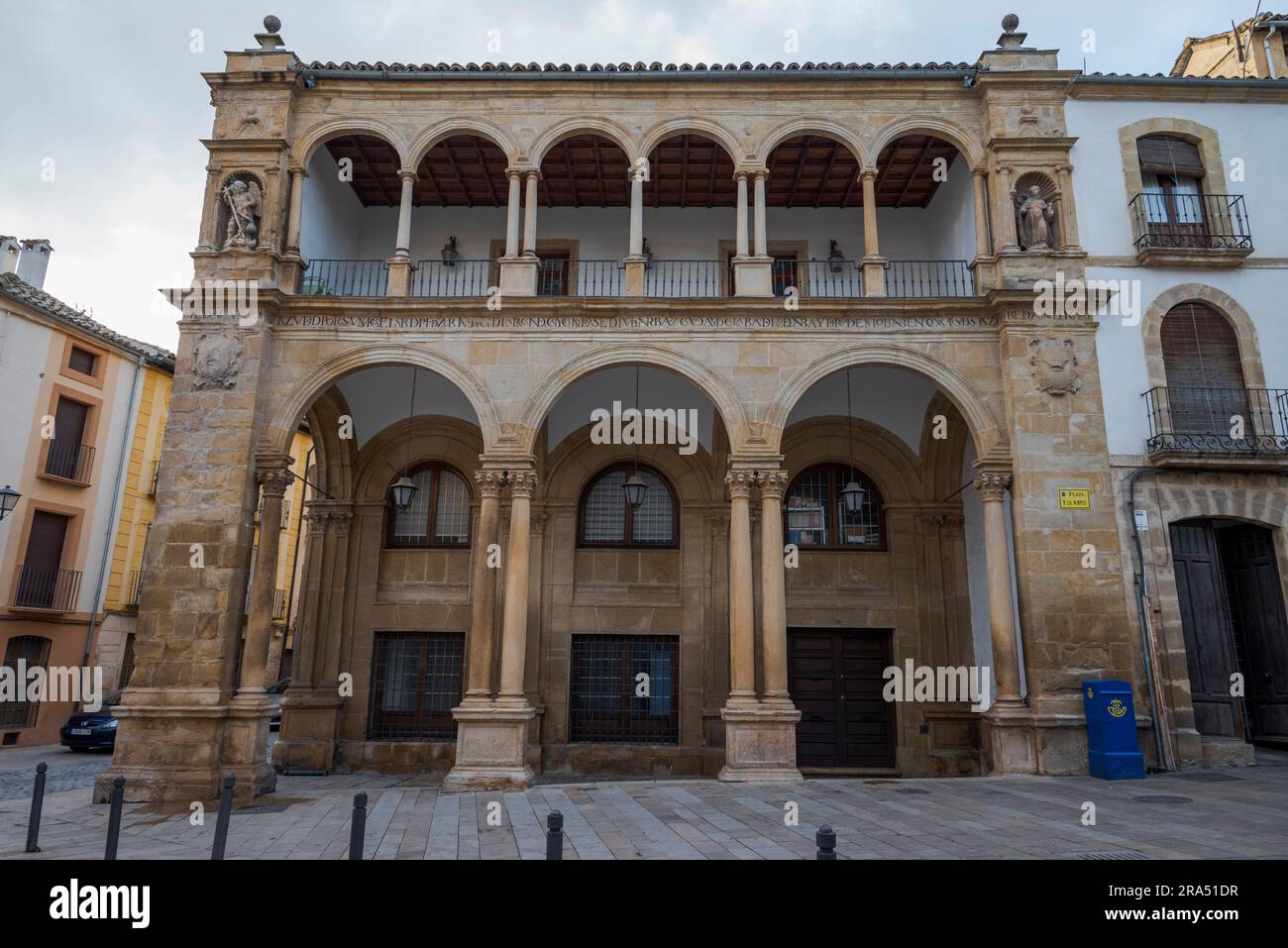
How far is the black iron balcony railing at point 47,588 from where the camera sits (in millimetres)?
19781

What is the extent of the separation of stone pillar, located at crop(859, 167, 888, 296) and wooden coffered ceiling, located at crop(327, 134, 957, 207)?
1.02 metres

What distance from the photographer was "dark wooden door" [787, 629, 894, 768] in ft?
47.7

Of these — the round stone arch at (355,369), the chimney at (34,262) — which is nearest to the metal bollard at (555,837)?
the round stone arch at (355,369)

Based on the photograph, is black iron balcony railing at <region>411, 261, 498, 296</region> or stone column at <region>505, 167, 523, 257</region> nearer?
stone column at <region>505, 167, 523, 257</region>

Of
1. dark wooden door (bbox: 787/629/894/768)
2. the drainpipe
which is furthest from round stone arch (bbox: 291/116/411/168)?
→ the drainpipe

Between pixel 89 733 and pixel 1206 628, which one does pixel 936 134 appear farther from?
pixel 89 733

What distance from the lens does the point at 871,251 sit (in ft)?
43.6

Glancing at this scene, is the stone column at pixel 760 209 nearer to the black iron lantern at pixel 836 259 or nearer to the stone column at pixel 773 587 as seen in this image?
the black iron lantern at pixel 836 259

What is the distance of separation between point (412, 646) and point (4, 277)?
14.6 metres

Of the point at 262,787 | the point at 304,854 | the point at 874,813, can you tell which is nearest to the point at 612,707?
the point at 262,787

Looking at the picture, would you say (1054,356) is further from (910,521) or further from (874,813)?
(874,813)

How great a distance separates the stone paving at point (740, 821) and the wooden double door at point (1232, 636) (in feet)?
3.81

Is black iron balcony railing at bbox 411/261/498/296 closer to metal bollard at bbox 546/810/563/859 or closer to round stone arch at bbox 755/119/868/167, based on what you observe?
round stone arch at bbox 755/119/868/167
